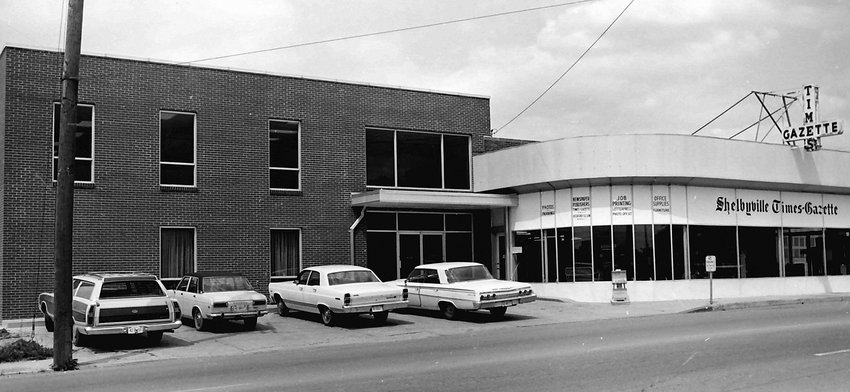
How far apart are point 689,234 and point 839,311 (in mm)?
5703

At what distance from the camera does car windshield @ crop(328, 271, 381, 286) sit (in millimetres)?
19938

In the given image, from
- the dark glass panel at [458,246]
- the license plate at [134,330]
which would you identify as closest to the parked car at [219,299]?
the license plate at [134,330]

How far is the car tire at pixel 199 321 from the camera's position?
62.3 feet

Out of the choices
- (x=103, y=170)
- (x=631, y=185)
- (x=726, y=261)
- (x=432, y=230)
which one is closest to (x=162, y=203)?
(x=103, y=170)

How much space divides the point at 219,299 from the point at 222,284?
81cm

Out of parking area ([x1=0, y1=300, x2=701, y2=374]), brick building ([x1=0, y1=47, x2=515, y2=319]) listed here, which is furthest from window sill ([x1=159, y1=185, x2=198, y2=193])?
parking area ([x1=0, y1=300, x2=701, y2=374])

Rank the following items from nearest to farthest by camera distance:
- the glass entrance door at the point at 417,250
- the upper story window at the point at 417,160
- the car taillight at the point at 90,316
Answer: the car taillight at the point at 90,316
the upper story window at the point at 417,160
the glass entrance door at the point at 417,250

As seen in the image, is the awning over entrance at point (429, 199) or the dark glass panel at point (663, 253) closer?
the awning over entrance at point (429, 199)

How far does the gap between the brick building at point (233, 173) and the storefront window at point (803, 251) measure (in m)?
10.7

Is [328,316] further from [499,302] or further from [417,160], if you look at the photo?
[417,160]

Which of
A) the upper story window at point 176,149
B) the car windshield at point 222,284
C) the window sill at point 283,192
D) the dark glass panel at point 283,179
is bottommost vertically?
the car windshield at point 222,284

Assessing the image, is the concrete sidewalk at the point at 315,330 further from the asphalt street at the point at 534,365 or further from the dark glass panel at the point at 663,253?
the dark glass panel at the point at 663,253

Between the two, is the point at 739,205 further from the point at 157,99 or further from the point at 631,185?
the point at 157,99

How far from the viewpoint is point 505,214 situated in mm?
28297
